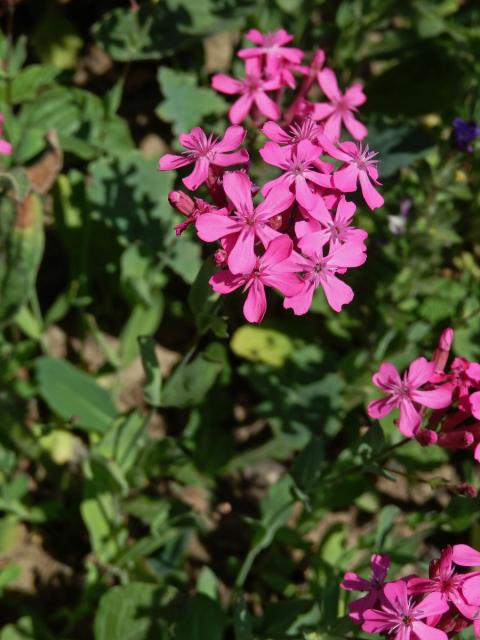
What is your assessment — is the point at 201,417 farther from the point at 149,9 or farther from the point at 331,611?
the point at 149,9

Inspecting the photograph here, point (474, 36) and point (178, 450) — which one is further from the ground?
point (474, 36)

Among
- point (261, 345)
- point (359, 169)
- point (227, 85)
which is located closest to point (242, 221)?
point (359, 169)

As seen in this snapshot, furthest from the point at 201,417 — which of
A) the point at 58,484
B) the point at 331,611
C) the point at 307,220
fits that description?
the point at 307,220

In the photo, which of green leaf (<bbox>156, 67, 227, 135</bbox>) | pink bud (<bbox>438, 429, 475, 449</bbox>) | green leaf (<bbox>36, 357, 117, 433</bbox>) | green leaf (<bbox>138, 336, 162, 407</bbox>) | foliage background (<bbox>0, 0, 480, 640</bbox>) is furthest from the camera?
green leaf (<bbox>156, 67, 227, 135</bbox>)

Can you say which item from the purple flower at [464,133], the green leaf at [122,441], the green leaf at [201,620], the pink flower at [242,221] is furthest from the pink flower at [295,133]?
the green leaf at [201,620]

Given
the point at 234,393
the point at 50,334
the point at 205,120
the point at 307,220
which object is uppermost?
the point at 307,220

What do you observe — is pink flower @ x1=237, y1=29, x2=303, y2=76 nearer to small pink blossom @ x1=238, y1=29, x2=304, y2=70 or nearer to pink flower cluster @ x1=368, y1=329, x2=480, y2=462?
small pink blossom @ x1=238, y1=29, x2=304, y2=70

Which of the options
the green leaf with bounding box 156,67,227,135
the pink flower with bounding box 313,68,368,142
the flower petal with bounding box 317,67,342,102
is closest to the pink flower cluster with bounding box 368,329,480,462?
the pink flower with bounding box 313,68,368,142

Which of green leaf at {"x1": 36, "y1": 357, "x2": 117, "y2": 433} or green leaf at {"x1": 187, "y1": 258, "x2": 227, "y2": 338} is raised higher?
green leaf at {"x1": 187, "y1": 258, "x2": 227, "y2": 338}
